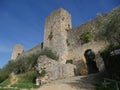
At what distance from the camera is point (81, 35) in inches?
955

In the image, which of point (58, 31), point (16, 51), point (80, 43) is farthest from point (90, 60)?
point (16, 51)

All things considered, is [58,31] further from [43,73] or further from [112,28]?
[112,28]

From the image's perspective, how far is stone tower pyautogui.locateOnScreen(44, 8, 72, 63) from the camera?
2563cm

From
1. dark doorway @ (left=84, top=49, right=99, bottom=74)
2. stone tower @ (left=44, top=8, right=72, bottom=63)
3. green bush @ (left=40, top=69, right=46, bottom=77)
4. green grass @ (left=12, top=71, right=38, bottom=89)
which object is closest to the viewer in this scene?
green grass @ (left=12, top=71, right=38, bottom=89)

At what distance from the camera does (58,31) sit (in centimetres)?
2702

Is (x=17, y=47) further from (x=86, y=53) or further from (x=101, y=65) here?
(x=101, y=65)

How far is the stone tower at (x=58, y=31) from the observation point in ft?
84.1

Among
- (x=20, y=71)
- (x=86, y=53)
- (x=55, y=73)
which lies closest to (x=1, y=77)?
(x=20, y=71)

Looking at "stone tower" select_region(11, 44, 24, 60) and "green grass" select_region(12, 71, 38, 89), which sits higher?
"stone tower" select_region(11, 44, 24, 60)

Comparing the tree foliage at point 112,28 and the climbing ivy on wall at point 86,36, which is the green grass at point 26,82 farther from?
the climbing ivy on wall at point 86,36

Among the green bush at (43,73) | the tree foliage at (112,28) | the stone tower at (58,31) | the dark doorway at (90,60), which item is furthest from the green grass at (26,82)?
the stone tower at (58,31)

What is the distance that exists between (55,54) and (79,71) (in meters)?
5.76

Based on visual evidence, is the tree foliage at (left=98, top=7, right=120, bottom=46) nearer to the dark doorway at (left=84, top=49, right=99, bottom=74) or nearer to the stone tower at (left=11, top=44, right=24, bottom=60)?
the dark doorway at (left=84, top=49, right=99, bottom=74)

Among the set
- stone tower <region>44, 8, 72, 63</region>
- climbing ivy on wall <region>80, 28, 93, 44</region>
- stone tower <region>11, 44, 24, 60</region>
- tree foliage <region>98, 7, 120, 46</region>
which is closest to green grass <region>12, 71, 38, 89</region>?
tree foliage <region>98, 7, 120, 46</region>
